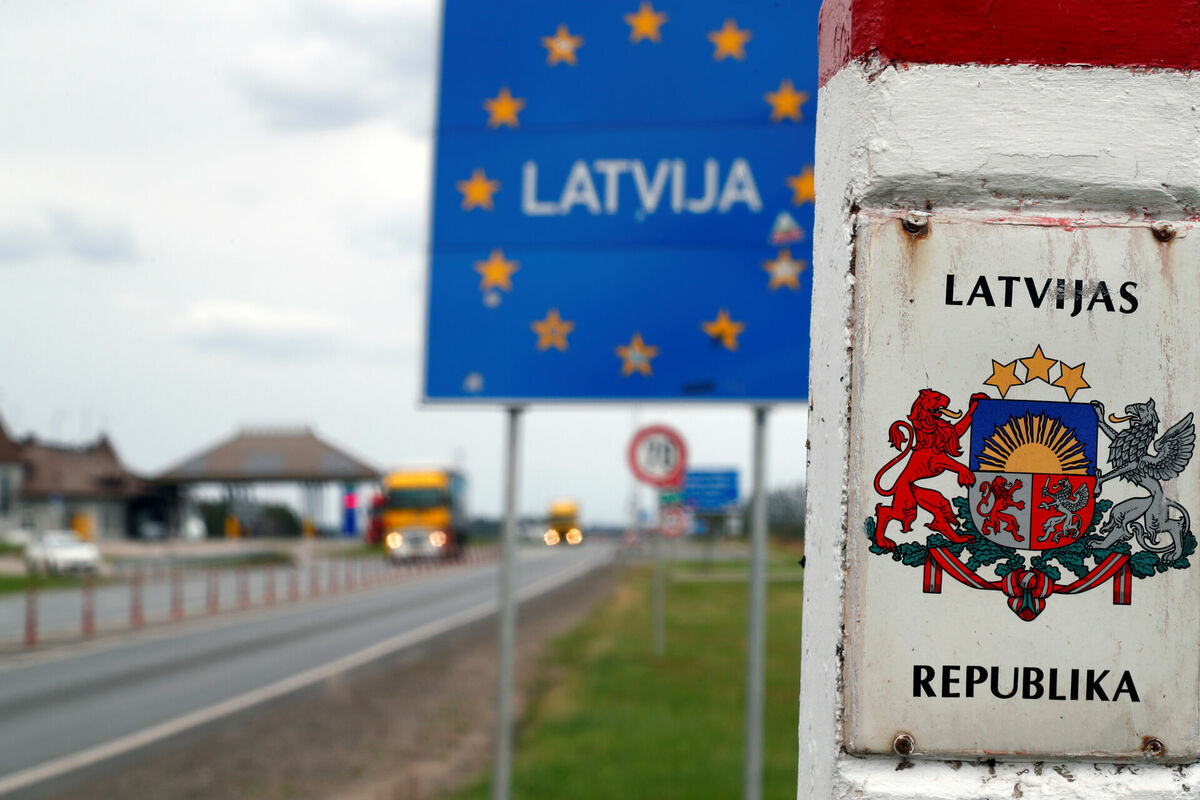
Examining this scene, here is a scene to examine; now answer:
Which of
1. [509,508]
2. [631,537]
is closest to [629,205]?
[509,508]

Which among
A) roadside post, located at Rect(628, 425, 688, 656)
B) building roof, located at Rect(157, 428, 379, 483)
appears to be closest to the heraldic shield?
roadside post, located at Rect(628, 425, 688, 656)

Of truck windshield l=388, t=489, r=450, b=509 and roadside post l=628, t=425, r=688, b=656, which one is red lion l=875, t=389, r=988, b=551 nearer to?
roadside post l=628, t=425, r=688, b=656

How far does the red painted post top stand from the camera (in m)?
1.89

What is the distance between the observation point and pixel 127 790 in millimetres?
8781

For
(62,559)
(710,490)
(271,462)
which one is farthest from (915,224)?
(271,462)

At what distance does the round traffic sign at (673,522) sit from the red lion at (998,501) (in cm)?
1720

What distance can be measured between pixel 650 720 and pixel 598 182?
728 centimetres

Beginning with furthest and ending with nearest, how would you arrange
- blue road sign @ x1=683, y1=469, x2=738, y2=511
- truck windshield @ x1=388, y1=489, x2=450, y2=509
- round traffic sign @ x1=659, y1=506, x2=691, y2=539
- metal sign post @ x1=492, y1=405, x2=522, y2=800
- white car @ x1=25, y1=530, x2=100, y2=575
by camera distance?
truck windshield @ x1=388, y1=489, x2=450, y2=509 → white car @ x1=25, y1=530, x2=100, y2=575 → blue road sign @ x1=683, y1=469, x2=738, y2=511 → round traffic sign @ x1=659, y1=506, x2=691, y2=539 → metal sign post @ x1=492, y1=405, x2=522, y2=800

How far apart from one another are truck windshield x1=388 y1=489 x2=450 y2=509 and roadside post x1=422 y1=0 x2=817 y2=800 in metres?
39.5

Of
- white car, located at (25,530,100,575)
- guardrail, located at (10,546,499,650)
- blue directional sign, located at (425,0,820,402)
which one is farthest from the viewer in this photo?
white car, located at (25,530,100,575)

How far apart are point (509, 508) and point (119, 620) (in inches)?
802

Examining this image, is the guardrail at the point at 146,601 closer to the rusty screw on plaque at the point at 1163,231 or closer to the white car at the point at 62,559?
→ the white car at the point at 62,559

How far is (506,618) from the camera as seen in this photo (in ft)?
16.3

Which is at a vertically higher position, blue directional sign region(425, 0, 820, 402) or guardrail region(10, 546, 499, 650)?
blue directional sign region(425, 0, 820, 402)
